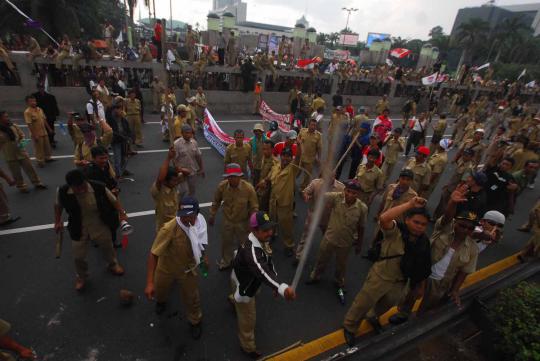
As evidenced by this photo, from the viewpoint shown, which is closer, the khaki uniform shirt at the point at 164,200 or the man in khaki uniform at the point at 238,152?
the khaki uniform shirt at the point at 164,200

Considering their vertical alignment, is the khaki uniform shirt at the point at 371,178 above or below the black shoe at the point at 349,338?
above

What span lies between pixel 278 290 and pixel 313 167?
15.8ft

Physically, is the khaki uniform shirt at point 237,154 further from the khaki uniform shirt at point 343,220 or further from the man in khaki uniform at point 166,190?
the khaki uniform shirt at point 343,220

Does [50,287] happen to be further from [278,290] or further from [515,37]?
[515,37]

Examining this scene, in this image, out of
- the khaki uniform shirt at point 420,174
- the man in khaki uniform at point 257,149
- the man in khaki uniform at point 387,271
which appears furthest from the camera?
the man in khaki uniform at point 257,149

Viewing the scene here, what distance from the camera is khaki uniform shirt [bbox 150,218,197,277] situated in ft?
10.0

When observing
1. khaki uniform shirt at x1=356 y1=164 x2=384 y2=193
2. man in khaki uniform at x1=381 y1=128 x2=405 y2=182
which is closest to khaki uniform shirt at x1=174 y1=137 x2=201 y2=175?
khaki uniform shirt at x1=356 y1=164 x2=384 y2=193

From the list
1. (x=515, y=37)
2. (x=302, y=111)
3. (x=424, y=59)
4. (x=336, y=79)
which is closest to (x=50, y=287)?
(x=302, y=111)

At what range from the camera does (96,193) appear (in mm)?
3691

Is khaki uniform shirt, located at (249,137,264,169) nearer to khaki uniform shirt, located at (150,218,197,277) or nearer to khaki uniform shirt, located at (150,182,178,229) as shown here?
khaki uniform shirt, located at (150,182,178,229)

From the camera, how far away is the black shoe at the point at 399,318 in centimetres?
377

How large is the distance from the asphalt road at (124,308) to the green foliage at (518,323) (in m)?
1.74

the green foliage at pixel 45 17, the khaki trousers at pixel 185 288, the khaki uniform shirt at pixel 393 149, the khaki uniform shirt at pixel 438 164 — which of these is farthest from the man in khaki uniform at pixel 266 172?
the green foliage at pixel 45 17

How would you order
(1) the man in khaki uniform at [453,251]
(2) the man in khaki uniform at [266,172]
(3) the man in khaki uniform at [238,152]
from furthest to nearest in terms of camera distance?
(3) the man in khaki uniform at [238,152], (2) the man in khaki uniform at [266,172], (1) the man in khaki uniform at [453,251]
